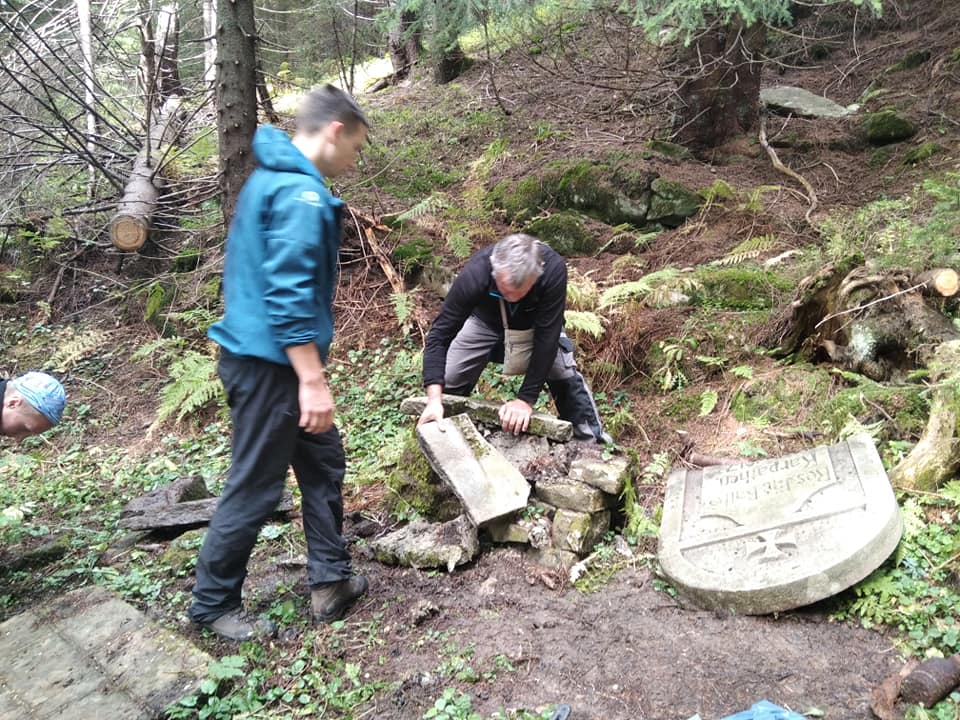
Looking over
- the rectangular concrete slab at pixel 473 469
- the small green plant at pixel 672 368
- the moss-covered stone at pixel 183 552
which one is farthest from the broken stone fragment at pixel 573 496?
the moss-covered stone at pixel 183 552

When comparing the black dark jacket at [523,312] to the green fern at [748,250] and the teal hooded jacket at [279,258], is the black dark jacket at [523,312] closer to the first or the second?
the teal hooded jacket at [279,258]

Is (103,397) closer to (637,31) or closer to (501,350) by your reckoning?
(501,350)

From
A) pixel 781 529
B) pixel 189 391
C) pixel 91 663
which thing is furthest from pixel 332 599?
pixel 189 391

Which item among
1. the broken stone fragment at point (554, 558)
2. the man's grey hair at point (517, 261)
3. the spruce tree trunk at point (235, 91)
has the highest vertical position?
the spruce tree trunk at point (235, 91)

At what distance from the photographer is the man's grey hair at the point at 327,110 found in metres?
2.72

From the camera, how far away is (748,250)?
640 centimetres

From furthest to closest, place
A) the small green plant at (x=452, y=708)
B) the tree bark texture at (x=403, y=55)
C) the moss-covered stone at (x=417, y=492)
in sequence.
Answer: the tree bark texture at (x=403, y=55), the moss-covered stone at (x=417, y=492), the small green plant at (x=452, y=708)

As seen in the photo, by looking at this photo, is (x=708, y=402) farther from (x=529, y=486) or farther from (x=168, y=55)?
(x=168, y=55)

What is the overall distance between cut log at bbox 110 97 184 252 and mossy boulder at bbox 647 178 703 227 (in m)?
5.94

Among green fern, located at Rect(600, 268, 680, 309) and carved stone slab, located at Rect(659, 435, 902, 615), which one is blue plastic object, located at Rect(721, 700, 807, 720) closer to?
carved stone slab, located at Rect(659, 435, 902, 615)

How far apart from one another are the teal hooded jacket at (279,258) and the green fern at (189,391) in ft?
11.4

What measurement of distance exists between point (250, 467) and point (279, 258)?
2.95ft

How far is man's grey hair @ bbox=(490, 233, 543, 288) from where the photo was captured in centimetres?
365

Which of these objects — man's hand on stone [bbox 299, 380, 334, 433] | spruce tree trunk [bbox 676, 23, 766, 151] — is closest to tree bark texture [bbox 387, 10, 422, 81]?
spruce tree trunk [bbox 676, 23, 766, 151]
